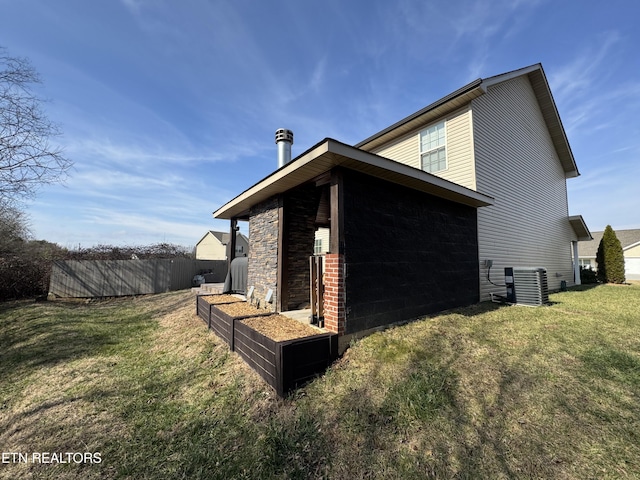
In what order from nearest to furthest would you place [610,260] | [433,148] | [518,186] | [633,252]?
1. [433,148]
2. [518,186]
3. [610,260]
4. [633,252]

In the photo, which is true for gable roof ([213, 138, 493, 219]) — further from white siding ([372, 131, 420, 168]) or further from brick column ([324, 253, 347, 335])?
white siding ([372, 131, 420, 168])

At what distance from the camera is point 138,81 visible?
6.37m

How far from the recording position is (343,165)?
4.00m

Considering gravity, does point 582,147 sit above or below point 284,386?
above

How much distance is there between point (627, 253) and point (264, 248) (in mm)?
41559

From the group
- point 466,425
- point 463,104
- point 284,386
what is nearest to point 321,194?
point 284,386

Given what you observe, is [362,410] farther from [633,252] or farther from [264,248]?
[633,252]

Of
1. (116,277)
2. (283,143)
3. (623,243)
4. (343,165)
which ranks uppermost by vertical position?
(283,143)

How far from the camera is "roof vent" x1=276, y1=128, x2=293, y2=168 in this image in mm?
7590

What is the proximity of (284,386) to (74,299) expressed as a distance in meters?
13.3

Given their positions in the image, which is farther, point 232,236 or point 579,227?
point 579,227

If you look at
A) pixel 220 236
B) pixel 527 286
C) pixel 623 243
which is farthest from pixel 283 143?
pixel 623 243

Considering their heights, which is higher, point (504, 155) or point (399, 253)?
point (504, 155)

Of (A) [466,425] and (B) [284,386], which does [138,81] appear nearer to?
(B) [284,386]
